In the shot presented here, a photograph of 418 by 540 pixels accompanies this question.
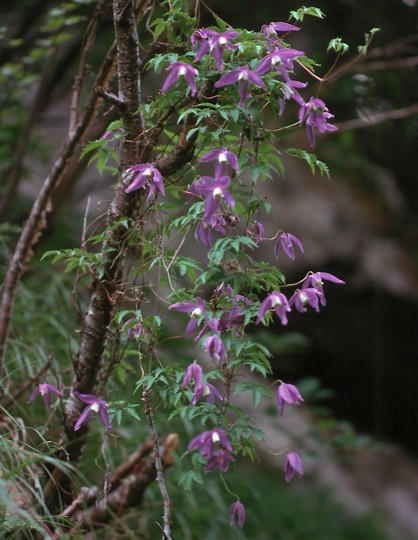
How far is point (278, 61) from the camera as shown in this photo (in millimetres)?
851

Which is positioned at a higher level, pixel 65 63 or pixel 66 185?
pixel 65 63

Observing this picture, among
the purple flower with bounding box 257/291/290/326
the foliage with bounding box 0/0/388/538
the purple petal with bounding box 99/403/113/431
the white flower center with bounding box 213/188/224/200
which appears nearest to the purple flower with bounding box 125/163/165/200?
the foliage with bounding box 0/0/388/538

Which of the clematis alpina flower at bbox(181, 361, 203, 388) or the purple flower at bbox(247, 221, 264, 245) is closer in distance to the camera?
the clematis alpina flower at bbox(181, 361, 203, 388)

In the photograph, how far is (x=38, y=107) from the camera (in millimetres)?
2104

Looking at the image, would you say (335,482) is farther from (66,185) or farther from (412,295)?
(66,185)

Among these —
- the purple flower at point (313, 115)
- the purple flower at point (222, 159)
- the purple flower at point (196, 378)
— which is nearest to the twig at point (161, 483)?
the purple flower at point (196, 378)

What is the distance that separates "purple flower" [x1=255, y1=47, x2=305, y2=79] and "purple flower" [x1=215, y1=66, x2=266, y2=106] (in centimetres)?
2

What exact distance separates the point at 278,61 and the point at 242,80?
0.19 feet

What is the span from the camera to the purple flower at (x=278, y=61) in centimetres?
85

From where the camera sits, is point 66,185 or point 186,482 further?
point 66,185

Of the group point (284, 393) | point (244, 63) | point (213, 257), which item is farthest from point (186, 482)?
point (244, 63)

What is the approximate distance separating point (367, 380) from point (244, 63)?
3.06 m

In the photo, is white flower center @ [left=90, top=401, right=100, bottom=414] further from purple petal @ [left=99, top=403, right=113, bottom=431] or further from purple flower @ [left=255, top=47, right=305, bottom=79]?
purple flower @ [left=255, top=47, right=305, bottom=79]

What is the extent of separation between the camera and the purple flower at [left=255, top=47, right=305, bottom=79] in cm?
85
